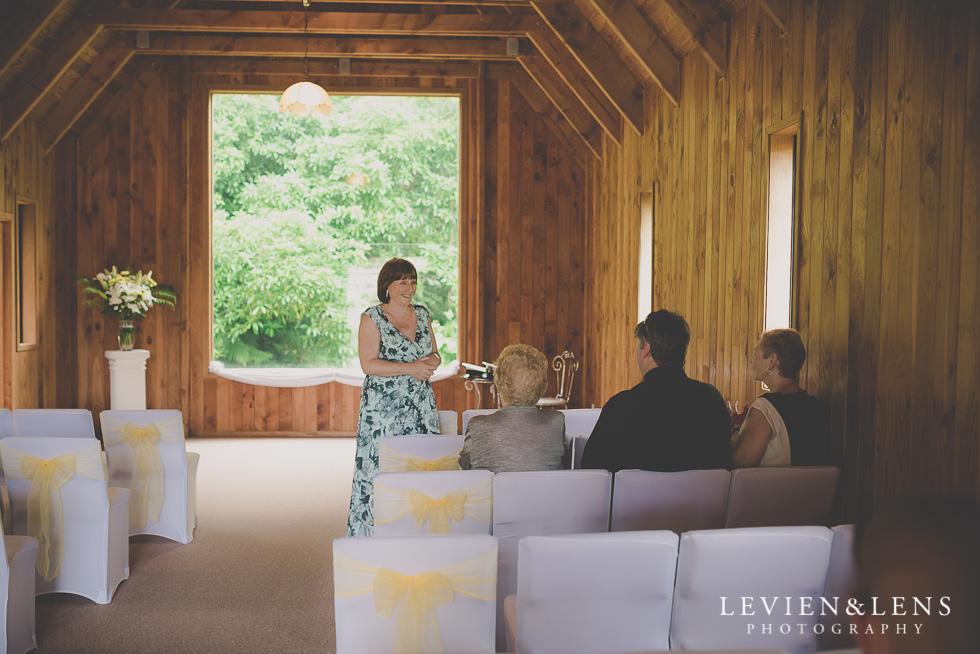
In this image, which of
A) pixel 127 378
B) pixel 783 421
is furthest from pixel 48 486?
pixel 127 378

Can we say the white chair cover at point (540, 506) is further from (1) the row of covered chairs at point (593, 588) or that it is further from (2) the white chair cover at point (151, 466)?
(2) the white chair cover at point (151, 466)

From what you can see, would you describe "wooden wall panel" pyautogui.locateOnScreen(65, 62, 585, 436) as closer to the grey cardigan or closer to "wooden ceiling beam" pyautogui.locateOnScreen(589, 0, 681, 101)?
"wooden ceiling beam" pyautogui.locateOnScreen(589, 0, 681, 101)

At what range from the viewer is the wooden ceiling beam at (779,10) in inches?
146

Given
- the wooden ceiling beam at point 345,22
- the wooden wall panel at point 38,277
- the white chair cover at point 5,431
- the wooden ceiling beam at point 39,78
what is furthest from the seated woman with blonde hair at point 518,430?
the wooden wall panel at point 38,277

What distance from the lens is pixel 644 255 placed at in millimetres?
6527

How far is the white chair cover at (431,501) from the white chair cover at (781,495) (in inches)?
32.5

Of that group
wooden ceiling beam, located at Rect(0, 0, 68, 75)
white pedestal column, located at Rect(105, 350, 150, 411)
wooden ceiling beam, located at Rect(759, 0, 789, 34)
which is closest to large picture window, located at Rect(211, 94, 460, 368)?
white pedestal column, located at Rect(105, 350, 150, 411)

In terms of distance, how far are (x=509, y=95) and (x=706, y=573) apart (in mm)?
7195

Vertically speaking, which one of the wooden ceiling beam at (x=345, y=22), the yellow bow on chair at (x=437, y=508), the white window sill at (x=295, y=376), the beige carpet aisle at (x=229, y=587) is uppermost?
the wooden ceiling beam at (x=345, y=22)

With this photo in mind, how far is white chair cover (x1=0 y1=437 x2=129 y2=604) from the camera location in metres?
3.35

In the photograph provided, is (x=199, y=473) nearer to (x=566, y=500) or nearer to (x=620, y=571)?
(x=566, y=500)

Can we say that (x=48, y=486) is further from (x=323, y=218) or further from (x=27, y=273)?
(x=323, y=218)

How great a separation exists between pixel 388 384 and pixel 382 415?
0.51ft

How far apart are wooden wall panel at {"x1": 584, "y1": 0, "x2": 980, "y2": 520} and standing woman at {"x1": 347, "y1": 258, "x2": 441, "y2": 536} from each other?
1.71 m
